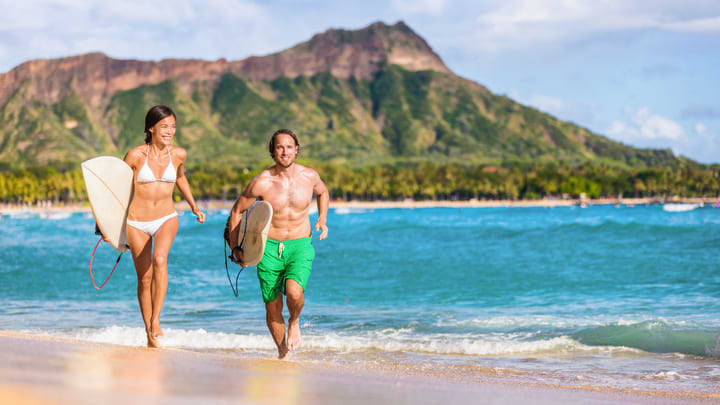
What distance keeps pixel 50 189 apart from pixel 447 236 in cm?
17072

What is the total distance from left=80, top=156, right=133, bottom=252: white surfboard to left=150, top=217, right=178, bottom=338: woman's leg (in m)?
0.44

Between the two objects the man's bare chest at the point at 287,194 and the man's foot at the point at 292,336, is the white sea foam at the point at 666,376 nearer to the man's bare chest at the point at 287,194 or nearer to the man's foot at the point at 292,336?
the man's foot at the point at 292,336

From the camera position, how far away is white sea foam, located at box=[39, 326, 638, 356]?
12.0m

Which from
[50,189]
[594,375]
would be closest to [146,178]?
[594,375]

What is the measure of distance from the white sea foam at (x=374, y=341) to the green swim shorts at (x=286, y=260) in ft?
12.7

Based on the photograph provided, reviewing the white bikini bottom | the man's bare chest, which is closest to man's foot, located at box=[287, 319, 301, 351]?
the man's bare chest

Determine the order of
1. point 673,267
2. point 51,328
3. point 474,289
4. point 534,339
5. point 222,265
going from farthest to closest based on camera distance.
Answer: point 222,265 → point 673,267 → point 474,289 → point 51,328 → point 534,339

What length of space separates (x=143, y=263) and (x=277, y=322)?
1.59 m

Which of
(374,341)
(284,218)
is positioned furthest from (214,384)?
(374,341)

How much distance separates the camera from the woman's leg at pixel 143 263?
8500mm

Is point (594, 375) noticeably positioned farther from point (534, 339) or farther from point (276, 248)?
point (276, 248)

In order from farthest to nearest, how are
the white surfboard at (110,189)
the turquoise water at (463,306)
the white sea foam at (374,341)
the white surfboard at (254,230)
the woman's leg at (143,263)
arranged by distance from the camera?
the white sea foam at (374,341) → the turquoise water at (463,306) → the woman's leg at (143,263) → the white surfboard at (110,189) → the white surfboard at (254,230)

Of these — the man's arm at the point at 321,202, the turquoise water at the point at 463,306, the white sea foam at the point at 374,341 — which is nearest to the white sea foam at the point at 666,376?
the turquoise water at the point at 463,306

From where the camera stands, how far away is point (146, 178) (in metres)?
8.41
